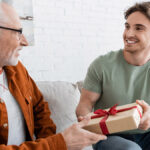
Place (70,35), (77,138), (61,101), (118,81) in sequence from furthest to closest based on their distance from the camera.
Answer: (70,35)
(61,101)
(118,81)
(77,138)

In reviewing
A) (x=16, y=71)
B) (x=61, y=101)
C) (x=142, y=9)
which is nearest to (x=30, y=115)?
(x=16, y=71)

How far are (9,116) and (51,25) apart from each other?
1.27 m

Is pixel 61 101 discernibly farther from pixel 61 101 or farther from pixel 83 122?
pixel 83 122

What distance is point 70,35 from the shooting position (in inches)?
88.9

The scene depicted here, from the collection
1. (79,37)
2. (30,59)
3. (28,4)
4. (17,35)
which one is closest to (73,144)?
(17,35)

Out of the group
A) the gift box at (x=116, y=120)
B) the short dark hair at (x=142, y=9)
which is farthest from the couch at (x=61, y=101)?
the short dark hair at (x=142, y=9)

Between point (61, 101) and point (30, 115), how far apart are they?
1.19 ft

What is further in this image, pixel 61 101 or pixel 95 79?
pixel 61 101

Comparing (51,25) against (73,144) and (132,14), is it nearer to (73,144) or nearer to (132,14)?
(132,14)

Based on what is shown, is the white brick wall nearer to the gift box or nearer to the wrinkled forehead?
the wrinkled forehead

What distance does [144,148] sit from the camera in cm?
132

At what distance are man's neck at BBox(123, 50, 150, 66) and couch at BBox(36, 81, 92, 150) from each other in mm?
468

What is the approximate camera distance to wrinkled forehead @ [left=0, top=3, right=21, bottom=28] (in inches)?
39.0

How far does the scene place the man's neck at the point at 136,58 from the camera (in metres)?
1.39
